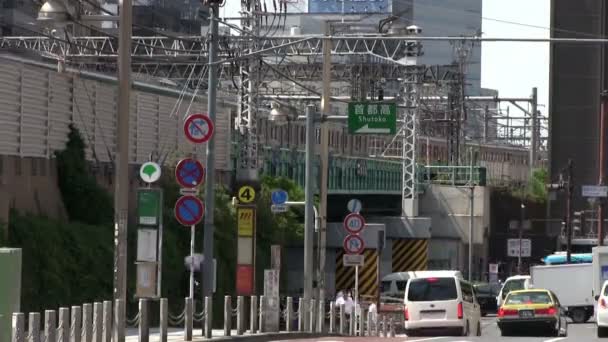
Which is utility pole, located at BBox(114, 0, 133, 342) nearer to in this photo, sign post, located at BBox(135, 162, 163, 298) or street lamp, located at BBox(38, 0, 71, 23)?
sign post, located at BBox(135, 162, 163, 298)

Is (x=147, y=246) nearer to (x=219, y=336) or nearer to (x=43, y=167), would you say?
(x=219, y=336)

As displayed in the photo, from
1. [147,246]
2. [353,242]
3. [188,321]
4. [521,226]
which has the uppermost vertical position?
[147,246]

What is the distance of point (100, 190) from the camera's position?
44.0 metres

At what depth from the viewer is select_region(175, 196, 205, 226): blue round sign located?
95.7 feet

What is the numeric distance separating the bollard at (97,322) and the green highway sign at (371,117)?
2056cm

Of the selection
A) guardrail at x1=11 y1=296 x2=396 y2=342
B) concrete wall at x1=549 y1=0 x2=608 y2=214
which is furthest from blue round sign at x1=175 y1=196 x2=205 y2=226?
concrete wall at x1=549 y1=0 x2=608 y2=214

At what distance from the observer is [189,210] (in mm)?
29250

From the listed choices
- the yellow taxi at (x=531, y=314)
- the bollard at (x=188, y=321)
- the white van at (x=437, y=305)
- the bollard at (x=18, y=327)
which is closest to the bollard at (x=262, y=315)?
the bollard at (x=188, y=321)

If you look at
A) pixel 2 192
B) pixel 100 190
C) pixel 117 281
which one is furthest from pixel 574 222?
pixel 117 281

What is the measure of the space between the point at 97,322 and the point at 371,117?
69.5 feet

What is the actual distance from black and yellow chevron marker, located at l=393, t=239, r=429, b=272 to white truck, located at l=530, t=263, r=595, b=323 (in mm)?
10783

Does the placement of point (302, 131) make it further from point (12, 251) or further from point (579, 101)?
point (12, 251)

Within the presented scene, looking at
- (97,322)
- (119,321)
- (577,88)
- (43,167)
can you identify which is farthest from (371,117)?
(577,88)

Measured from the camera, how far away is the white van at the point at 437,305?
1590 inches
